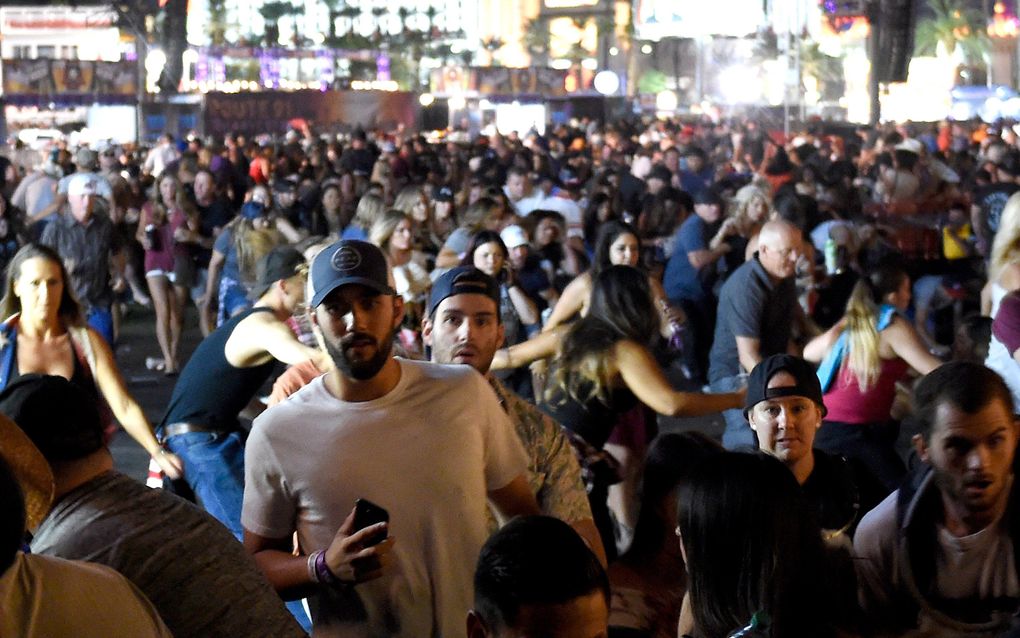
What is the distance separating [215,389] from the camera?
226 inches

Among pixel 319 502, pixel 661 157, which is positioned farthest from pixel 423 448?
pixel 661 157

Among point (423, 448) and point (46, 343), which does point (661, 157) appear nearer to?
point (46, 343)

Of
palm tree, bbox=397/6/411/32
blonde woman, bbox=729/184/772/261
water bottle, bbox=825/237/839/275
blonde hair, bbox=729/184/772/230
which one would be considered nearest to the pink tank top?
water bottle, bbox=825/237/839/275

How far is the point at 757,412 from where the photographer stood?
482 centimetres

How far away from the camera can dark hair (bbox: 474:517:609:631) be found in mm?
2725

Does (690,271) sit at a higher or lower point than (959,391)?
lower

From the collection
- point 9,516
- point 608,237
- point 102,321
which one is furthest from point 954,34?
point 9,516

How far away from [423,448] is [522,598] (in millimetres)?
894

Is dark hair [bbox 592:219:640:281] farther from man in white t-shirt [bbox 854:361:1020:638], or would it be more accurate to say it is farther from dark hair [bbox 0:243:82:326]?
man in white t-shirt [bbox 854:361:1020:638]

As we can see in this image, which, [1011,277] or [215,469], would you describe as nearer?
[215,469]

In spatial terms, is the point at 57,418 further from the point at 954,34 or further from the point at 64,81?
the point at 954,34

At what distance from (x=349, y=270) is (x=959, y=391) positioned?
1512 millimetres

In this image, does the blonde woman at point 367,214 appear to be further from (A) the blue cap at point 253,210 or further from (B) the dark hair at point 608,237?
(B) the dark hair at point 608,237

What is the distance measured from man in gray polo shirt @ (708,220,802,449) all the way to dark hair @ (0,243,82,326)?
118 inches
